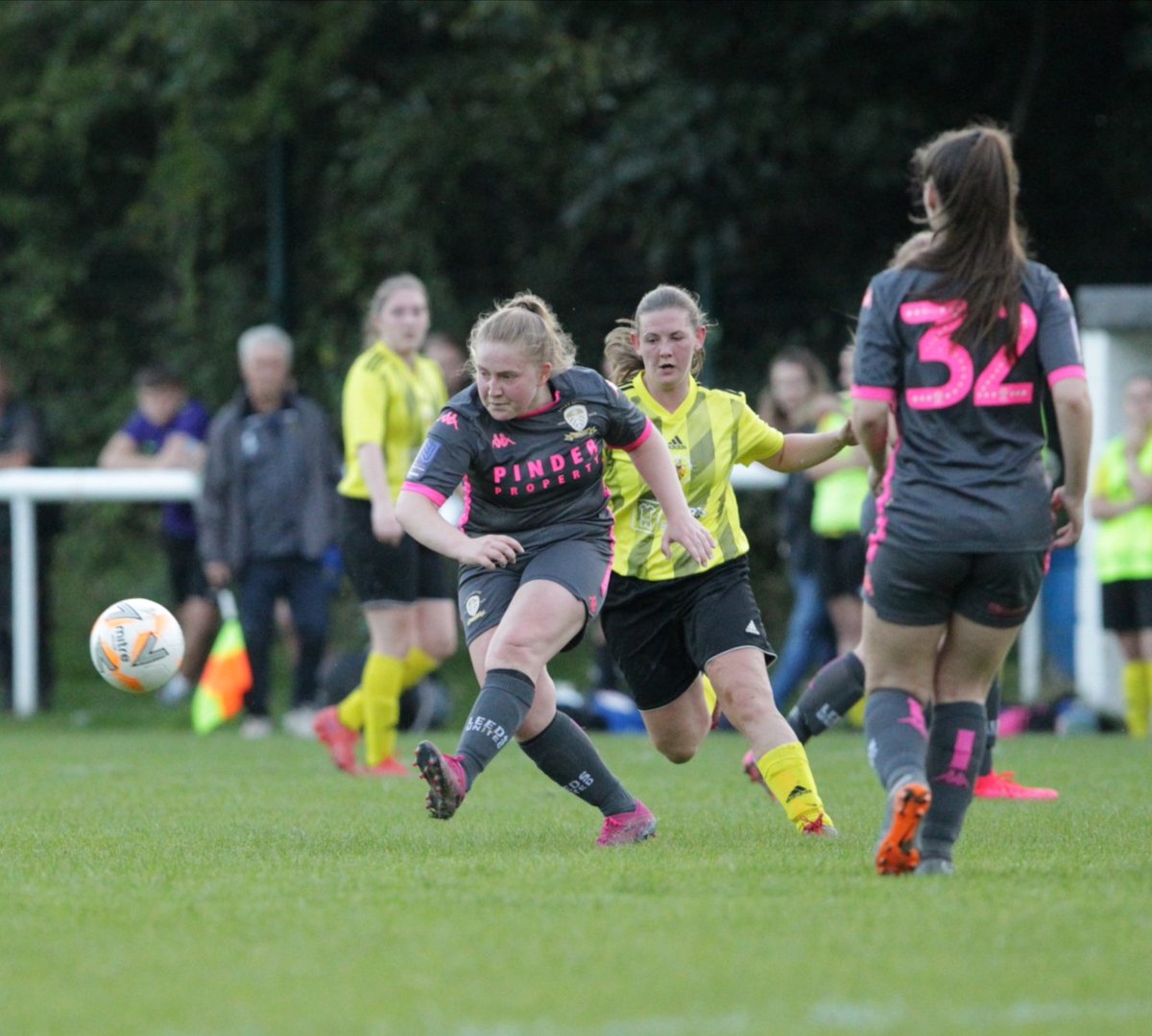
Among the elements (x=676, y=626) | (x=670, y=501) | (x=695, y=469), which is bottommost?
(x=676, y=626)

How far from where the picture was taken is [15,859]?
→ 5.96 m

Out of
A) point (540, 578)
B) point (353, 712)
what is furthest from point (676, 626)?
point (353, 712)

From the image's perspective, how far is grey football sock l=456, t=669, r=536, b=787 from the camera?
588 centimetres

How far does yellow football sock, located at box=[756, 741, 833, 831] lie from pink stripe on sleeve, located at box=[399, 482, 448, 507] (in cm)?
136

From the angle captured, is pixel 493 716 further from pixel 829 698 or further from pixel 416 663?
pixel 416 663

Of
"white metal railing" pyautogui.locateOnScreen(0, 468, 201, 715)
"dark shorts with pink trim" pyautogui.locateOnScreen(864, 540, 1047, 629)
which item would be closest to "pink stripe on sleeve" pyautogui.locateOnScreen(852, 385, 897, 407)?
"dark shorts with pink trim" pyautogui.locateOnScreen(864, 540, 1047, 629)

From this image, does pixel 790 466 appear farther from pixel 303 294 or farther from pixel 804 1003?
pixel 303 294

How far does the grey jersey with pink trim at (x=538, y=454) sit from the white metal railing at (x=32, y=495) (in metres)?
7.38

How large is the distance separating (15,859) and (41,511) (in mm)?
8039

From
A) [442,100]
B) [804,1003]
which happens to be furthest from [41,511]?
[804,1003]

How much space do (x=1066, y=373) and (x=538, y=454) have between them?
1764mm

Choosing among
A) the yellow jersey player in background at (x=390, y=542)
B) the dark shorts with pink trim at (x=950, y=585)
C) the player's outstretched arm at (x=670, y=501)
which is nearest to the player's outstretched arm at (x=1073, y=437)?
the dark shorts with pink trim at (x=950, y=585)

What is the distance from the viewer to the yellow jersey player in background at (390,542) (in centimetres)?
909

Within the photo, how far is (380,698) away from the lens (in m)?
9.23
